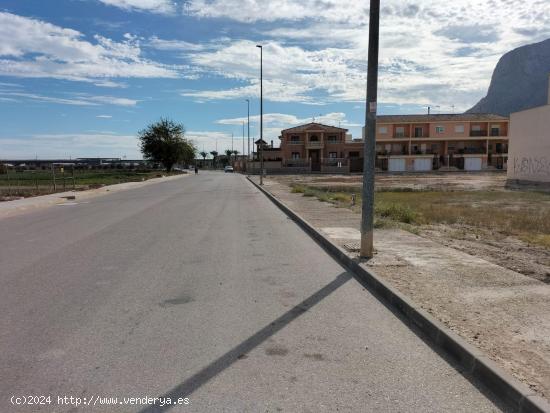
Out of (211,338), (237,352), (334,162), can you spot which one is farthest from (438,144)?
(237,352)

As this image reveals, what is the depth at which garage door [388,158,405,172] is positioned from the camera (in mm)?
86875

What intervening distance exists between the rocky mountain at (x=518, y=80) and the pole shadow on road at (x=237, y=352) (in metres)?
165

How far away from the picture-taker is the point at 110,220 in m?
16.5

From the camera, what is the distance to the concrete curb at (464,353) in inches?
146

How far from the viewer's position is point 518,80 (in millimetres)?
164500

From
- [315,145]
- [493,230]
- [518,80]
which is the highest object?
[518,80]

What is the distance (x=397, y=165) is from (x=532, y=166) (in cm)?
4773

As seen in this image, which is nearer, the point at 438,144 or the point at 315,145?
the point at 438,144

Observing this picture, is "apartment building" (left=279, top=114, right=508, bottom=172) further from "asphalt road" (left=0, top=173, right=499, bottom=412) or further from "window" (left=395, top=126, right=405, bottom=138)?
"asphalt road" (left=0, top=173, right=499, bottom=412)

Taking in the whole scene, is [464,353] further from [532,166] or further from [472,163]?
[472,163]

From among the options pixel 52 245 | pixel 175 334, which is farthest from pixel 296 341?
pixel 52 245

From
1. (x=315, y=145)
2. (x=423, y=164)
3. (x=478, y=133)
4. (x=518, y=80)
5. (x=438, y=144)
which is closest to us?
(x=423, y=164)

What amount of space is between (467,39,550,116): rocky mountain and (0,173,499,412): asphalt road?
164 metres

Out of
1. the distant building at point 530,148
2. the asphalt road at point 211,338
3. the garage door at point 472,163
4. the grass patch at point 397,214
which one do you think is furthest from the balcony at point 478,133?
the asphalt road at point 211,338
